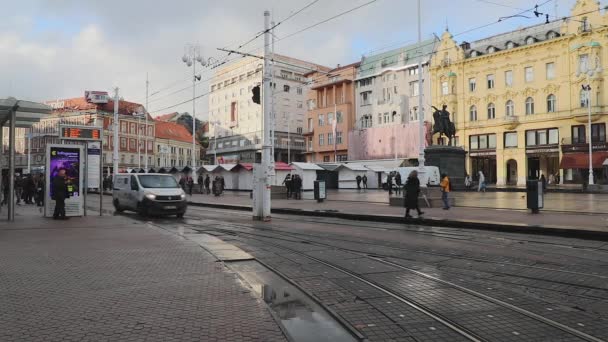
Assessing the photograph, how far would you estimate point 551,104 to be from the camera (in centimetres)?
5706

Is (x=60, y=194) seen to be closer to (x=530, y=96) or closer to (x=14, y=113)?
(x=14, y=113)

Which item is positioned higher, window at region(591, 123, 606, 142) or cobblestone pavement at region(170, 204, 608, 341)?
window at region(591, 123, 606, 142)

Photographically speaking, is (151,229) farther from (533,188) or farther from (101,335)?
(533,188)

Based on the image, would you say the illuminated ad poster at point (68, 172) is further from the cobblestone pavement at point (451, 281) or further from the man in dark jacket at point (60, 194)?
the cobblestone pavement at point (451, 281)

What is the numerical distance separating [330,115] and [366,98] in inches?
290

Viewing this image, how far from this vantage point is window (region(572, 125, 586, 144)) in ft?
175

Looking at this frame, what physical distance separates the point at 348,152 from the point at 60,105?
5000cm

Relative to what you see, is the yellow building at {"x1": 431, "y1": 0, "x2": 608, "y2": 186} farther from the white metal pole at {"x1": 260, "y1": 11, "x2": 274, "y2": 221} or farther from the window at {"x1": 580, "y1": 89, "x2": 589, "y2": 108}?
the white metal pole at {"x1": 260, "y1": 11, "x2": 274, "y2": 221}

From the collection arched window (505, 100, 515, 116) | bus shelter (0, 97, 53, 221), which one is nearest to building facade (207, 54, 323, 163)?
arched window (505, 100, 515, 116)

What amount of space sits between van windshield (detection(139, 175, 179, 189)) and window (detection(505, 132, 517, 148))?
49255 millimetres

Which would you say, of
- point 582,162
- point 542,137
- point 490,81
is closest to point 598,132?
point 582,162

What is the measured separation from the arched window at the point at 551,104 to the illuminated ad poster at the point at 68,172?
52.8 meters

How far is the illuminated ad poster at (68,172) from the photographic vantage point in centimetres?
1808

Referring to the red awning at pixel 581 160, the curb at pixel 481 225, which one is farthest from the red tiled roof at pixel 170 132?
the curb at pixel 481 225
